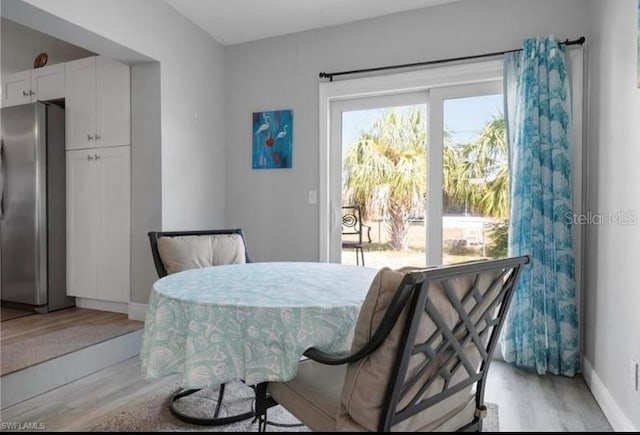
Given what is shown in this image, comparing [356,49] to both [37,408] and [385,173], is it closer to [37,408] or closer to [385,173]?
[385,173]

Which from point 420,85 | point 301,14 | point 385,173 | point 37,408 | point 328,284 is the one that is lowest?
point 37,408

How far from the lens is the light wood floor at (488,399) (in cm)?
200

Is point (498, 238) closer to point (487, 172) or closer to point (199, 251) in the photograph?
point (487, 172)

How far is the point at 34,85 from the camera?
3.77 meters

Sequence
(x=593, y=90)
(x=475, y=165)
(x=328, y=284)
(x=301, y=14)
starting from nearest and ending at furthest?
(x=328, y=284) < (x=593, y=90) < (x=475, y=165) < (x=301, y=14)

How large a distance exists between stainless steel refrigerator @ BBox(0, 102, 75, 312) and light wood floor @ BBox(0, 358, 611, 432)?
4.25 ft

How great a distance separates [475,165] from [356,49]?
1.31m

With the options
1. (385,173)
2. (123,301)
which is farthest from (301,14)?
(123,301)

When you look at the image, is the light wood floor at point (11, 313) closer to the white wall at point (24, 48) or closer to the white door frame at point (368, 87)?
the white wall at point (24, 48)

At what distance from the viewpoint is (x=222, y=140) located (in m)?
3.81

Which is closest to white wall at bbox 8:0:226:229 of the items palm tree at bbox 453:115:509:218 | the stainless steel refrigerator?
the stainless steel refrigerator

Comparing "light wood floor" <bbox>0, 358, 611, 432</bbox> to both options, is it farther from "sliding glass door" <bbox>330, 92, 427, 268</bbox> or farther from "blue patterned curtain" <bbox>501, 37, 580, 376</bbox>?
"sliding glass door" <bbox>330, 92, 427, 268</bbox>

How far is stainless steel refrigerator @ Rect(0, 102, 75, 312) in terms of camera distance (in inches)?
134

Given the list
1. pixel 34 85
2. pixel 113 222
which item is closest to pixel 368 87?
pixel 113 222
